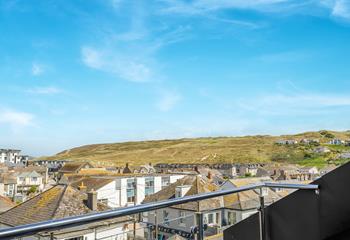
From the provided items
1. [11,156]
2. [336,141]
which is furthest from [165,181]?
[11,156]

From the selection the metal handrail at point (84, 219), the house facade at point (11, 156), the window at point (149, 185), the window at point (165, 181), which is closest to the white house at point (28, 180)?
the window at point (165, 181)

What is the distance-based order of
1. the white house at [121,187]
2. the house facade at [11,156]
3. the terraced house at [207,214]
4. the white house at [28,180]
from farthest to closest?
1. the house facade at [11,156]
2. the white house at [28,180]
3. the white house at [121,187]
4. the terraced house at [207,214]

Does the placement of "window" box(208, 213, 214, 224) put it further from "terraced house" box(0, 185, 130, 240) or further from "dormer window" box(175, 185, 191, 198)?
"dormer window" box(175, 185, 191, 198)

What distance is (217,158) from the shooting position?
3204 inches

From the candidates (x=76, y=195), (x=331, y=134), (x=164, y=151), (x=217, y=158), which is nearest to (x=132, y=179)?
(x=76, y=195)

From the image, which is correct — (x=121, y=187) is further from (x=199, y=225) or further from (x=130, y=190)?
(x=199, y=225)

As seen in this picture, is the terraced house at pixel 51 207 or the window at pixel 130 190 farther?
the window at pixel 130 190

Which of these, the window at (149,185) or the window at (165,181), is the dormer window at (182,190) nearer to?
the window at (149,185)

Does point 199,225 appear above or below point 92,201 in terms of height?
above

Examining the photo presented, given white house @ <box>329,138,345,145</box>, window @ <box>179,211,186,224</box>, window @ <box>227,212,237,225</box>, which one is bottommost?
window @ <box>227,212,237,225</box>

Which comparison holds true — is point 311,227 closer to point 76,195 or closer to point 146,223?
point 146,223

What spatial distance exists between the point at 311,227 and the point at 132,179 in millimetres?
25680

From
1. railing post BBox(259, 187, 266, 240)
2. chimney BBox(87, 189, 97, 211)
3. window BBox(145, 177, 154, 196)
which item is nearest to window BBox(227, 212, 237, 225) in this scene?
railing post BBox(259, 187, 266, 240)

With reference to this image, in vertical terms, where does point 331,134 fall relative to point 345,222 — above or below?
above
